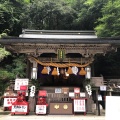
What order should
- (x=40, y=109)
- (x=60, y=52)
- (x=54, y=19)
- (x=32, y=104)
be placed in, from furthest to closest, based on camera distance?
1. (x=54, y=19)
2. (x=60, y=52)
3. (x=32, y=104)
4. (x=40, y=109)

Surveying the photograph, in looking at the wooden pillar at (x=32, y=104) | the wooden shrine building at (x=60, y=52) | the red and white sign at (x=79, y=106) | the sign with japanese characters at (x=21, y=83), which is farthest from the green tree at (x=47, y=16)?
the red and white sign at (x=79, y=106)

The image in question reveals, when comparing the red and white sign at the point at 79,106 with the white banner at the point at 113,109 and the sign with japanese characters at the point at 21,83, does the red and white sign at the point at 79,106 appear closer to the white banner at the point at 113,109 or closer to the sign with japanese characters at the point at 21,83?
the sign with japanese characters at the point at 21,83

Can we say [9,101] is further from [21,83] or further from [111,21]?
[111,21]

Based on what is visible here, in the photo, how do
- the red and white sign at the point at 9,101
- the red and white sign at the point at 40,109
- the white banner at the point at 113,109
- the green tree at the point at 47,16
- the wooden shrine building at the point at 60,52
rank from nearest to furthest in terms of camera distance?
the white banner at the point at 113,109 < the red and white sign at the point at 40,109 < the wooden shrine building at the point at 60,52 < the red and white sign at the point at 9,101 < the green tree at the point at 47,16

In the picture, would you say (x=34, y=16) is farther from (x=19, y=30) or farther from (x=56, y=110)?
(x=56, y=110)

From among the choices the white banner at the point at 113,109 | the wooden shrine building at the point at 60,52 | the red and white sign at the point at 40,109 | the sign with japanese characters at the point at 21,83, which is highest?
the wooden shrine building at the point at 60,52

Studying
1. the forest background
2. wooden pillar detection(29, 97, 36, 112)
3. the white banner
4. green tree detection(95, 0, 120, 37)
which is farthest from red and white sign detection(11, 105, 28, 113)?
green tree detection(95, 0, 120, 37)

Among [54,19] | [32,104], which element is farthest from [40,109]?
[54,19]

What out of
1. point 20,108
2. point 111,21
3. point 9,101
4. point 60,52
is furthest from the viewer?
point 111,21

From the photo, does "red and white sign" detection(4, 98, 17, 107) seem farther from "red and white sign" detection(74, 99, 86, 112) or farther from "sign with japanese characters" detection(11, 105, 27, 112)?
"red and white sign" detection(74, 99, 86, 112)

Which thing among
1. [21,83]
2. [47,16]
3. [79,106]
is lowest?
[79,106]

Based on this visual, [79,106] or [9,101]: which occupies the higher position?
[9,101]

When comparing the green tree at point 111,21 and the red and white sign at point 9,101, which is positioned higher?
the green tree at point 111,21

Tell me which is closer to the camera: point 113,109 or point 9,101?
point 113,109
